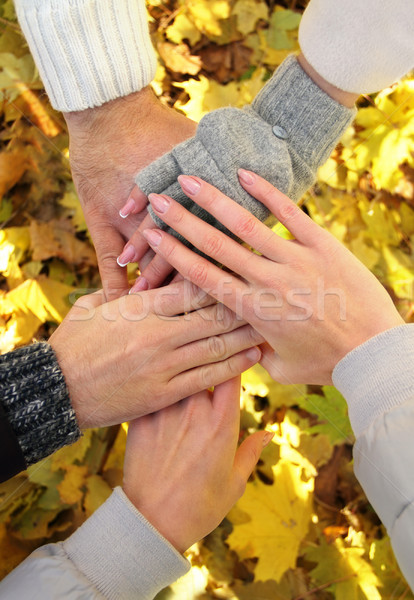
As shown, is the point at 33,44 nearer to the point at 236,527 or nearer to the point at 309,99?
the point at 309,99

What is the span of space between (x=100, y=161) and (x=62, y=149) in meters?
0.57

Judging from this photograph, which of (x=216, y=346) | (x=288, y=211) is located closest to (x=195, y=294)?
(x=216, y=346)

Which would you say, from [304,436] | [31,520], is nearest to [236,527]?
[304,436]

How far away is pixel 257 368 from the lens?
6.61 ft

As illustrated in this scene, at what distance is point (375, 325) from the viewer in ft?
4.20

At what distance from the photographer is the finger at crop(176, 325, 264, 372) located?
5.07 ft

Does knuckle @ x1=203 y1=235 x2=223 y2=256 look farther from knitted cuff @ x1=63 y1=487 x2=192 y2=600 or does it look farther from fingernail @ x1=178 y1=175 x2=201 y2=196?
knitted cuff @ x1=63 y1=487 x2=192 y2=600

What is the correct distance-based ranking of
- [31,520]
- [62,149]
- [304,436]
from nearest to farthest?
[31,520] < [304,436] < [62,149]

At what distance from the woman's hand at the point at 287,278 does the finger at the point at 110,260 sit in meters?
0.33

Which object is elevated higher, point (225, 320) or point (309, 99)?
point (309, 99)

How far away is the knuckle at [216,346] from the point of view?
1558 mm

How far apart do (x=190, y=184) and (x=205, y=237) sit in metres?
0.16

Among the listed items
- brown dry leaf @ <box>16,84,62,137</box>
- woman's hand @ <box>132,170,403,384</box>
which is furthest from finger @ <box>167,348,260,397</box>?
brown dry leaf @ <box>16,84,62,137</box>

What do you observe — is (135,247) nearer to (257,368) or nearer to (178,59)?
(257,368)
